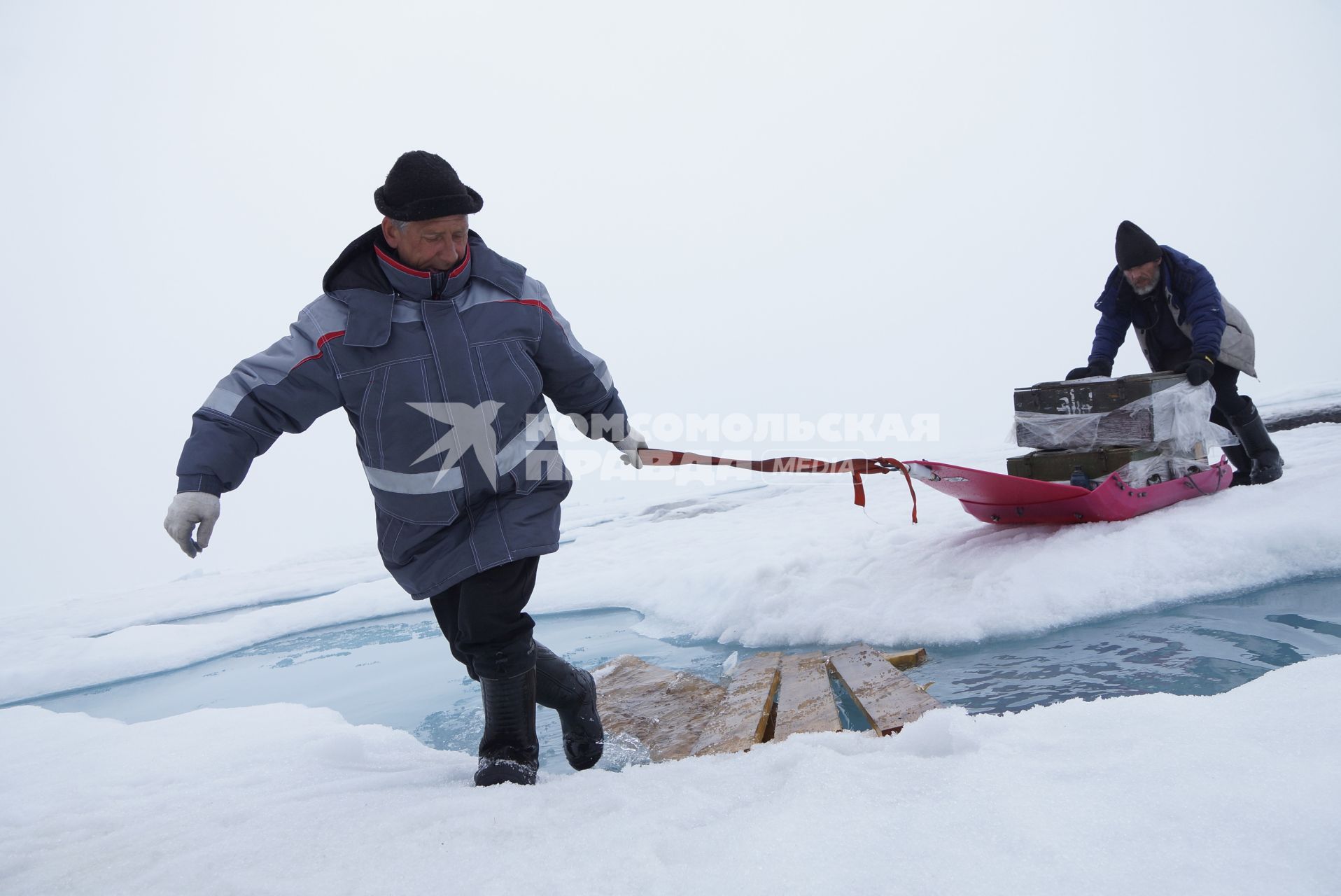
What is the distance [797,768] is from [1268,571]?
116 inches

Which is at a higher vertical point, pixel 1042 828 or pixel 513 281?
pixel 513 281

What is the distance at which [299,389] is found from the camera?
6.23ft

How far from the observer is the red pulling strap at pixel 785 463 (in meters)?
2.45

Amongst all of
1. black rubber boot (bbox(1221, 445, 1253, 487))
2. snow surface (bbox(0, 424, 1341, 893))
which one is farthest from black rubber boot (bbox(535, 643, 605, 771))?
black rubber boot (bbox(1221, 445, 1253, 487))

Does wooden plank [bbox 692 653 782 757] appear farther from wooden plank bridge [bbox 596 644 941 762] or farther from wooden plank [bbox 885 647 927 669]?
wooden plank [bbox 885 647 927 669]

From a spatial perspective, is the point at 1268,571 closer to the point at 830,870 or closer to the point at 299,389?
the point at 830,870

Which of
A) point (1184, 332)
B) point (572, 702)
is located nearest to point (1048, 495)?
point (1184, 332)

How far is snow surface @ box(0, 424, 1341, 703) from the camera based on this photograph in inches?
130

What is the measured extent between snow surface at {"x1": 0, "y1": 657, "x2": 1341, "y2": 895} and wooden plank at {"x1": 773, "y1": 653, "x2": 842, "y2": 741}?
1.57 feet

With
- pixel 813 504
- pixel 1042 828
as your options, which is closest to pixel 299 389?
pixel 1042 828

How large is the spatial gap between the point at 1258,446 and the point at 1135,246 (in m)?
1.57

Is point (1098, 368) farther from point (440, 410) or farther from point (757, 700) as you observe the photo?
point (440, 410)

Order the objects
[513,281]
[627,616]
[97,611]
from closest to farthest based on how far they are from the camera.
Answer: [513,281] < [627,616] < [97,611]

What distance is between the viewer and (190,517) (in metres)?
1.72
